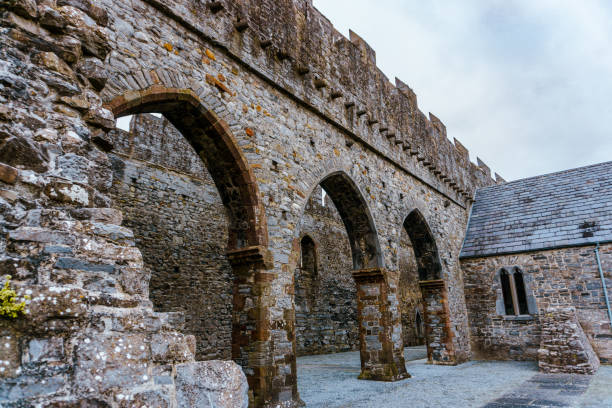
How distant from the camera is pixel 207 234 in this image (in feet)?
35.2

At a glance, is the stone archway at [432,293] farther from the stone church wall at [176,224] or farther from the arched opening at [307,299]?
the stone church wall at [176,224]

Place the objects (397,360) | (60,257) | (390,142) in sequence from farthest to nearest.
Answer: (390,142) → (397,360) → (60,257)

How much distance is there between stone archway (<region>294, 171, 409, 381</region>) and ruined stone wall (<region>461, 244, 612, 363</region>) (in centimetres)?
472

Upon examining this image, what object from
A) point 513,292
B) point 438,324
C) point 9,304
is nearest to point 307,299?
point 438,324

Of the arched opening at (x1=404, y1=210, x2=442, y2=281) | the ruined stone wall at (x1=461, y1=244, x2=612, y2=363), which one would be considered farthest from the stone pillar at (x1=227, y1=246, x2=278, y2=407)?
the ruined stone wall at (x1=461, y1=244, x2=612, y2=363)

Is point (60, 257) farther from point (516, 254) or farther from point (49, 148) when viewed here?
point (516, 254)

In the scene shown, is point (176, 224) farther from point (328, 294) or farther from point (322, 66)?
point (328, 294)

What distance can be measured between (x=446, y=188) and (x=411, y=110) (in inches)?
110

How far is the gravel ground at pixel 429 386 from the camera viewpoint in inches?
229

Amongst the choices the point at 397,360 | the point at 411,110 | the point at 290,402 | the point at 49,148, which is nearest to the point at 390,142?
the point at 411,110

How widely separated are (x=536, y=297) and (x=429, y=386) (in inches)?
217

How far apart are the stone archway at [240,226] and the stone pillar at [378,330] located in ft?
10.7

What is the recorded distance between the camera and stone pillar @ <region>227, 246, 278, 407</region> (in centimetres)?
518

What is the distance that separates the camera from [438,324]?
35.6 feet
